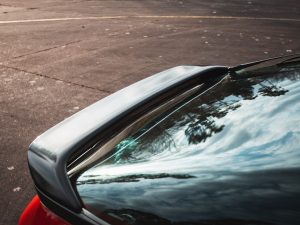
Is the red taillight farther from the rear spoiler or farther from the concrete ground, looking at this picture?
the concrete ground

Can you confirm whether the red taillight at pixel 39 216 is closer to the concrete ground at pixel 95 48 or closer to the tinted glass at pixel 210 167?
the tinted glass at pixel 210 167

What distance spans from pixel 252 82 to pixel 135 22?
9027mm

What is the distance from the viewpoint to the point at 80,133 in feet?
→ 6.01

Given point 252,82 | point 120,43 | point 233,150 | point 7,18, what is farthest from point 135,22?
point 233,150

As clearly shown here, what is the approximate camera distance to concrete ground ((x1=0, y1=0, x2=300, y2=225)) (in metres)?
4.74

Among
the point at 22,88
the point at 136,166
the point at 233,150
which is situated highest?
the point at 233,150

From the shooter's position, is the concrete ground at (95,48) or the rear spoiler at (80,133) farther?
the concrete ground at (95,48)

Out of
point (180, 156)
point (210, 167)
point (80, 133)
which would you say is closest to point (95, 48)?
point (80, 133)

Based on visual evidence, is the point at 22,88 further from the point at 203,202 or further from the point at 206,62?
the point at 203,202

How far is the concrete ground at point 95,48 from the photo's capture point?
187 inches

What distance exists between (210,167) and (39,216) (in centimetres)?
71

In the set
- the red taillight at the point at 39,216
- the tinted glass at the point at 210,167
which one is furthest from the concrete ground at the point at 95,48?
the tinted glass at the point at 210,167

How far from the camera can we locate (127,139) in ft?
6.15

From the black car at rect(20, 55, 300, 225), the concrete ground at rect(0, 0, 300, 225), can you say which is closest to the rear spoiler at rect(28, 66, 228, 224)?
the black car at rect(20, 55, 300, 225)
